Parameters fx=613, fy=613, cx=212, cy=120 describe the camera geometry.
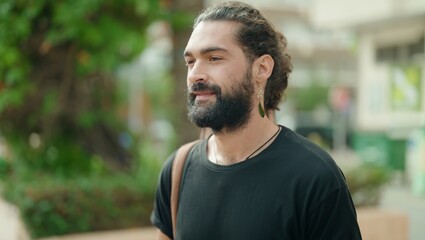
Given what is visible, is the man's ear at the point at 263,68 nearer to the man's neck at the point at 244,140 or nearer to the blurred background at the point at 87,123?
the man's neck at the point at 244,140

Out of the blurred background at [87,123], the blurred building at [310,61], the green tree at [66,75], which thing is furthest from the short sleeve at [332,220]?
the blurred building at [310,61]

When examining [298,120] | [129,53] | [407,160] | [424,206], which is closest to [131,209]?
[129,53]

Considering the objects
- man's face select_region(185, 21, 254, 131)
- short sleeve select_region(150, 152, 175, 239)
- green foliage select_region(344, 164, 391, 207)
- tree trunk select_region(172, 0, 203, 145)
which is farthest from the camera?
tree trunk select_region(172, 0, 203, 145)

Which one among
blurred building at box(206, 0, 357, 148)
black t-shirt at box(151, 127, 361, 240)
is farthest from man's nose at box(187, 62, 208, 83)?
blurred building at box(206, 0, 357, 148)

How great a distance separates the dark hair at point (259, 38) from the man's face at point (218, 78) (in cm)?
4

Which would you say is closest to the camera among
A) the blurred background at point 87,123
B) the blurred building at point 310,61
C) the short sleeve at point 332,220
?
the short sleeve at point 332,220

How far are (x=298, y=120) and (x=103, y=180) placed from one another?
24624mm

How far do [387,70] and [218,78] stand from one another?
46.3ft

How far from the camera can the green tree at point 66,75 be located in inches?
241

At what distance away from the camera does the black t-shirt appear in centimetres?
215

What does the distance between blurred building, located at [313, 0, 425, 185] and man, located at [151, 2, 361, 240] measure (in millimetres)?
10329

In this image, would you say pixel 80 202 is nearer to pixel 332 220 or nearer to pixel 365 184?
pixel 365 184

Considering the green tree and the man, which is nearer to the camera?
the man

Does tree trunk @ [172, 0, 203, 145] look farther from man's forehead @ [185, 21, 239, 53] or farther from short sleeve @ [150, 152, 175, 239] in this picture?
man's forehead @ [185, 21, 239, 53]
